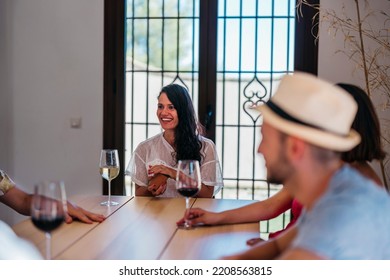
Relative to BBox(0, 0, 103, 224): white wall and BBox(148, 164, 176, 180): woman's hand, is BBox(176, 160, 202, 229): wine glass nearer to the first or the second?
BBox(148, 164, 176, 180): woman's hand

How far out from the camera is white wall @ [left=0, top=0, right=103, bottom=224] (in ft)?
13.3

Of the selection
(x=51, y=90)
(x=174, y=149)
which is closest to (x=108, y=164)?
(x=174, y=149)

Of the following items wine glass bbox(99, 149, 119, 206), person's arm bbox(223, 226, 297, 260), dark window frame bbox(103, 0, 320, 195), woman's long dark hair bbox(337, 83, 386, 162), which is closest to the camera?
person's arm bbox(223, 226, 297, 260)

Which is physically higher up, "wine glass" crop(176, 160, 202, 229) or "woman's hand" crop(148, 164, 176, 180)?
"wine glass" crop(176, 160, 202, 229)

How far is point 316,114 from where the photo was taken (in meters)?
1.16

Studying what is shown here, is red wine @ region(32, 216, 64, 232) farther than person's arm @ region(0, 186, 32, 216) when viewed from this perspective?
No

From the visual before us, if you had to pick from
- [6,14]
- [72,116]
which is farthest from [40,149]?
[6,14]

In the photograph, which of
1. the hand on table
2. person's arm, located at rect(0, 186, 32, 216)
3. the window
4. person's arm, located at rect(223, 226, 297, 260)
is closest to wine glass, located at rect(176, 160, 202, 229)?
the hand on table

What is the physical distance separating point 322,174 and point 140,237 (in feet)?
2.38

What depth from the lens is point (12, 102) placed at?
4.17 metres

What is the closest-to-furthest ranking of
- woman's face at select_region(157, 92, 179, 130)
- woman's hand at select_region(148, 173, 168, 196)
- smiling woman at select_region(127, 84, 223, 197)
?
woman's hand at select_region(148, 173, 168, 196) → smiling woman at select_region(127, 84, 223, 197) → woman's face at select_region(157, 92, 179, 130)

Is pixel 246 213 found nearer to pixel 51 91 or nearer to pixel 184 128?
pixel 184 128

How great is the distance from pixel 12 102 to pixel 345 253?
3.58 metres
